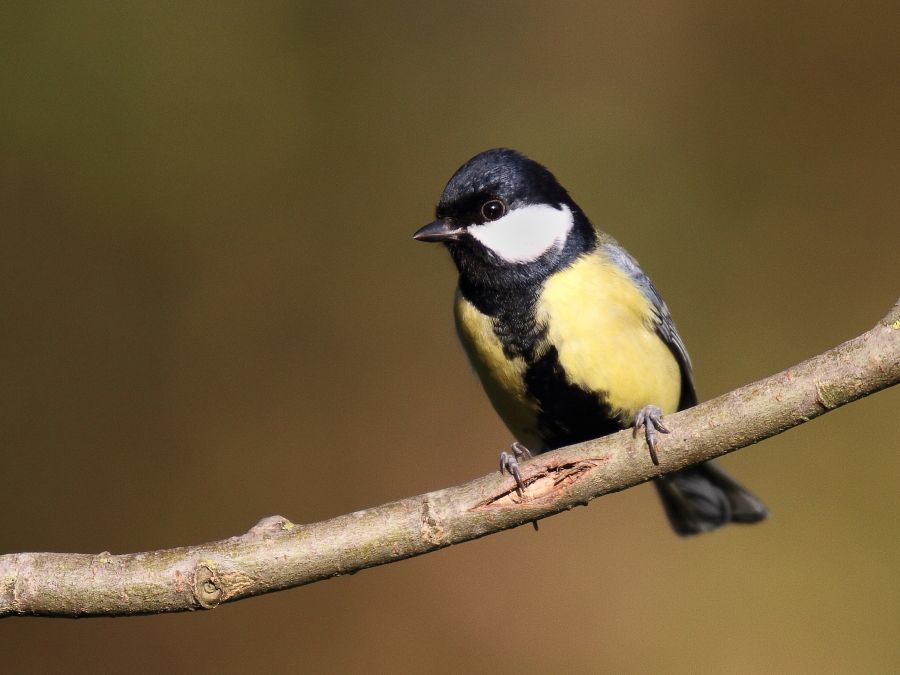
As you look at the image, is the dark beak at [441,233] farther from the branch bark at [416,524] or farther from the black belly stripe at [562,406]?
the branch bark at [416,524]

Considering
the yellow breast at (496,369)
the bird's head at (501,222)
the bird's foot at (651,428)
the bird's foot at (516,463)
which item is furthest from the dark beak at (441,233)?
the bird's foot at (651,428)

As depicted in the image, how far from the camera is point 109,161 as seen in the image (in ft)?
9.42

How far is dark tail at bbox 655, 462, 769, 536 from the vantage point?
7.59 feet

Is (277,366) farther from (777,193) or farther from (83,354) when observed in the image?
(777,193)

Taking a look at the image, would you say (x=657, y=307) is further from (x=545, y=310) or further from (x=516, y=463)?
(x=516, y=463)

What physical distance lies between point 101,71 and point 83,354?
928 mm

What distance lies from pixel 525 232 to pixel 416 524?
80cm

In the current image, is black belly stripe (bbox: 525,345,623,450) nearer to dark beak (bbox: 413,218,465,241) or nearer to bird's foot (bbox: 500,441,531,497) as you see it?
bird's foot (bbox: 500,441,531,497)

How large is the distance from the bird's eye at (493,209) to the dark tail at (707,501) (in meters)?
0.85

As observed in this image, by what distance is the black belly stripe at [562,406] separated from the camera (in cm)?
184

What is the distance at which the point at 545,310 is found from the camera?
184 cm

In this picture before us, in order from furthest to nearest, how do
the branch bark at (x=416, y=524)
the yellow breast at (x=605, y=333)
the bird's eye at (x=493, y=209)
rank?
the bird's eye at (x=493, y=209)
the yellow breast at (x=605, y=333)
the branch bark at (x=416, y=524)

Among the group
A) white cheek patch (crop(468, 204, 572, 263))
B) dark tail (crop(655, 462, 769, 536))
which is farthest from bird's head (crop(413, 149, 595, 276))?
dark tail (crop(655, 462, 769, 536))

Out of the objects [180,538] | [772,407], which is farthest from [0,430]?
[772,407]
